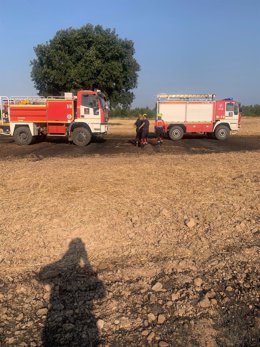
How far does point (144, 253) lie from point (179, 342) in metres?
1.88

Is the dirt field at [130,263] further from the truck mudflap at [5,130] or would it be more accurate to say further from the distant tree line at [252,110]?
the distant tree line at [252,110]

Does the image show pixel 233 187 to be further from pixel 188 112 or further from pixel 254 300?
pixel 188 112

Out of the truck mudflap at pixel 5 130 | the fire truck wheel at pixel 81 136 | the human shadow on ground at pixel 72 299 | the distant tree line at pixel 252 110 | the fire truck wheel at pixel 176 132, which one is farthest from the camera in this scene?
the distant tree line at pixel 252 110

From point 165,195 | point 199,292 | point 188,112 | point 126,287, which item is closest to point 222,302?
point 199,292

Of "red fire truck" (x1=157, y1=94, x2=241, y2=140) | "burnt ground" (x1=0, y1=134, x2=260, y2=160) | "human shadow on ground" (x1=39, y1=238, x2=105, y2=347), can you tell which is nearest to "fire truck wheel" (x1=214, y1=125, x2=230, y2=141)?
"red fire truck" (x1=157, y1=94, x2=241, y2=140)

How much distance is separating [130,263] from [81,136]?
595 inches

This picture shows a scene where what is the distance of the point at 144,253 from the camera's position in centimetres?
507

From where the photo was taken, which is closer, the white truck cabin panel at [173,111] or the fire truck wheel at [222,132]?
the white truck cabin panel at [173,111]

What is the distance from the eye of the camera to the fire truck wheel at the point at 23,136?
19938 millimetres

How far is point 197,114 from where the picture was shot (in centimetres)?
2464

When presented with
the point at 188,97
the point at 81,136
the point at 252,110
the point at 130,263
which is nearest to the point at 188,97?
the point at 188,97

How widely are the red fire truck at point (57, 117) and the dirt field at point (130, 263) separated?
1062 centimetres

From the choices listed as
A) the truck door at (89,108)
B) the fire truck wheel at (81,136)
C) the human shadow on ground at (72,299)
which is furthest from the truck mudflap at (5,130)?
the human shadow on ground at (72,299)

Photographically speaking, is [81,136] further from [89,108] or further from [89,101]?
[89,101]
